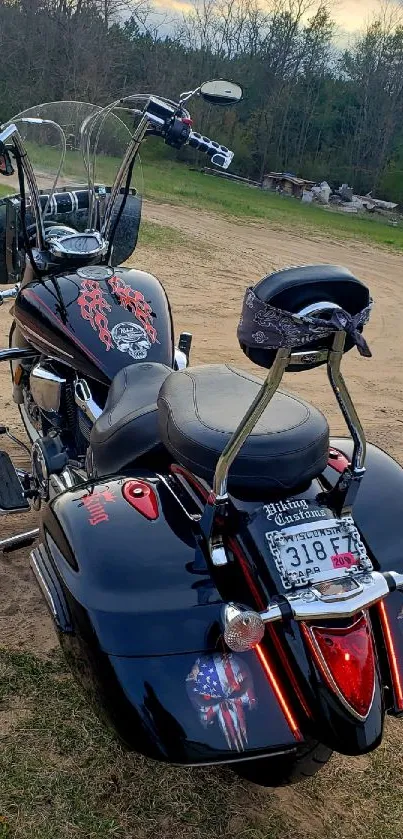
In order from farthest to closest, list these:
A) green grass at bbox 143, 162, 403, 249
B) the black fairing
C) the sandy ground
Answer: green grass at bbox 143, 162, 403, 249 < the black fairing < the sandy ground

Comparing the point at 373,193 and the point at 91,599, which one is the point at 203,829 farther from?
the point at 373,193

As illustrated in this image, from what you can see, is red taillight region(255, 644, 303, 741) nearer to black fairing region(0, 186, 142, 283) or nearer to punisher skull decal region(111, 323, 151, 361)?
punisher skull decal region(111, 323, 151, 361)

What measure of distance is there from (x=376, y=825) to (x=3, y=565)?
174cm

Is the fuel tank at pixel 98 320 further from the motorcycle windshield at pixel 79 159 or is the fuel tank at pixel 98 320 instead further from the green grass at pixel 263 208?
the green grass at pixel 263 208

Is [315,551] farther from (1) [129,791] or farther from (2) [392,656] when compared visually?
(1) [129,791]

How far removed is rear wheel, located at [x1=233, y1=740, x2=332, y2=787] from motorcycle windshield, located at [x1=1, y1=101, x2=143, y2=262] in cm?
235

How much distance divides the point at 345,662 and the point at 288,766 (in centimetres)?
38

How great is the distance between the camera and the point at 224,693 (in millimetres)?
1501

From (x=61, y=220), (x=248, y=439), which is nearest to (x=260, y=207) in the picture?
(x=61, y=220)

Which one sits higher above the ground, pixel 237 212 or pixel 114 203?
pixel 114 203

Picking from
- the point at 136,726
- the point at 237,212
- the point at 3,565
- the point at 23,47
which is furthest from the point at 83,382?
the point at 23,47

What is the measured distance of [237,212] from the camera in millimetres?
14125

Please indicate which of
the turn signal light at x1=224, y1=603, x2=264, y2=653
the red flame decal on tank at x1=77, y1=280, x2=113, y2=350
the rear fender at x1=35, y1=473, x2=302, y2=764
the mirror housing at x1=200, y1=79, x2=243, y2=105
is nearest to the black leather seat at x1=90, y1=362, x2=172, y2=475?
the red flame decal on tank at x1=77, y1=280, x2=113, y2=350

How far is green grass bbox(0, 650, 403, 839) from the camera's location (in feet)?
6.57
